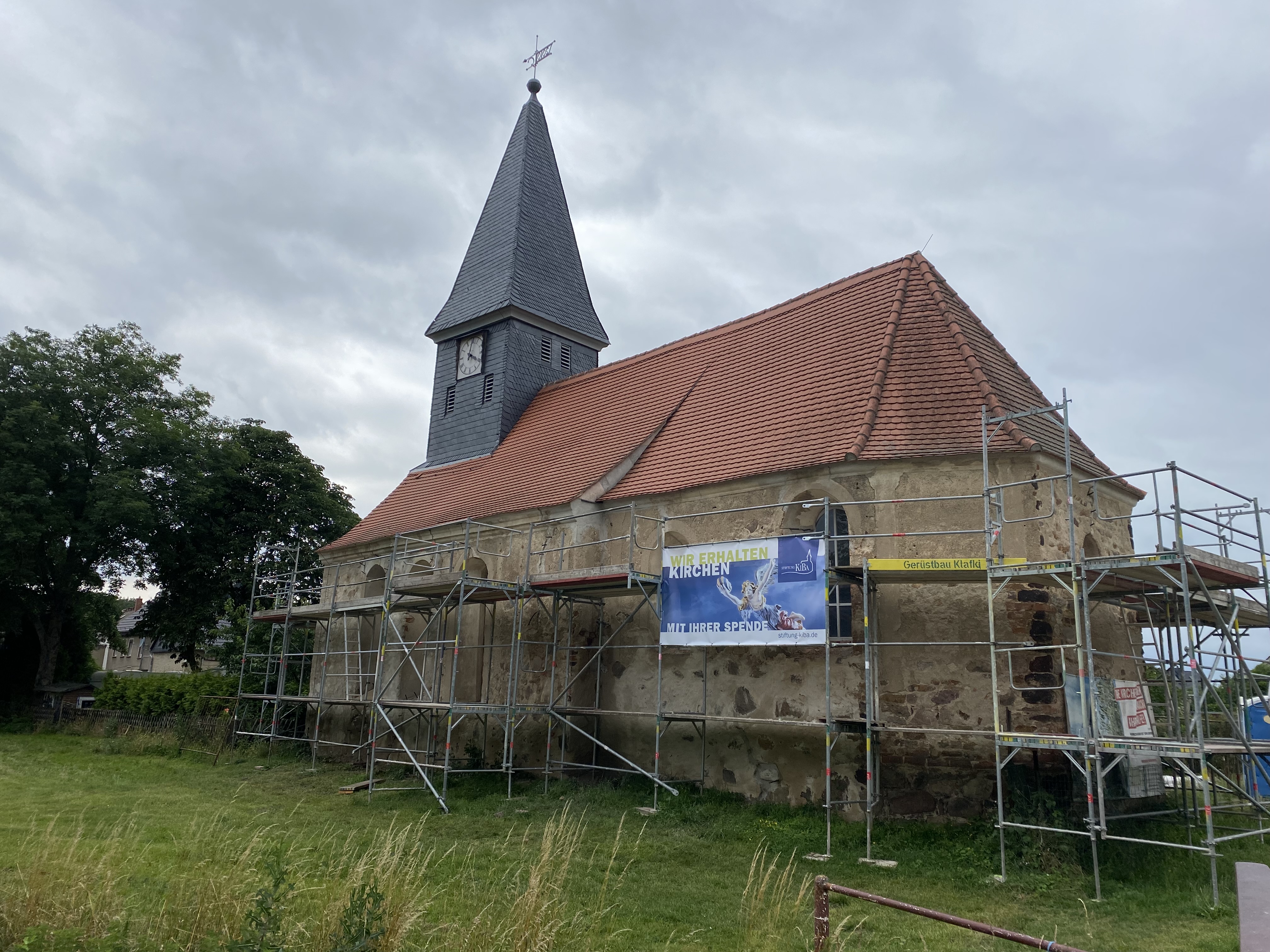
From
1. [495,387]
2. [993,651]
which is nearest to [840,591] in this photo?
[993,651]

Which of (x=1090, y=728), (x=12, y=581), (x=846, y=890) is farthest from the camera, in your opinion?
(x=12, y=581)

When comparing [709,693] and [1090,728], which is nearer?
[1090,728]

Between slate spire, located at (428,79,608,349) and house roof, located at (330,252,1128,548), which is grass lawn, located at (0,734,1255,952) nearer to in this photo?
house roof, located at (330,252,1128,548)

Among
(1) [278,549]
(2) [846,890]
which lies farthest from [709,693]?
(1) [278,549]

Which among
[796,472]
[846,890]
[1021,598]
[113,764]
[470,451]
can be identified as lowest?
[113,764]

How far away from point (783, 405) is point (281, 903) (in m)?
11.1

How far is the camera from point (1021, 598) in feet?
37.0

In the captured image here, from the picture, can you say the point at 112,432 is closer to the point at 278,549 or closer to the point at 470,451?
the point at 278,549

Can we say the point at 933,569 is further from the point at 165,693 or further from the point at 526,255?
the point at 165,693

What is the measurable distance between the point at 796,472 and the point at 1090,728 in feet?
16.7

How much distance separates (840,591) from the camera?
43.0 ft

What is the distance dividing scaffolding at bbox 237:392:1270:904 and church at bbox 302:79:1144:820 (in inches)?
2.6

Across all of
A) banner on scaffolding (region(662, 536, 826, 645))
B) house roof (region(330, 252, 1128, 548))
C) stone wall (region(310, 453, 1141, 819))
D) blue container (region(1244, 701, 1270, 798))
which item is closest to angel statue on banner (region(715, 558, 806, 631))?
banner on scaffolding (region(662, 536, 826, 645))

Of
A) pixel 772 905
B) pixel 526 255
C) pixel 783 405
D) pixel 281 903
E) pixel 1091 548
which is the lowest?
pixel 772 905
